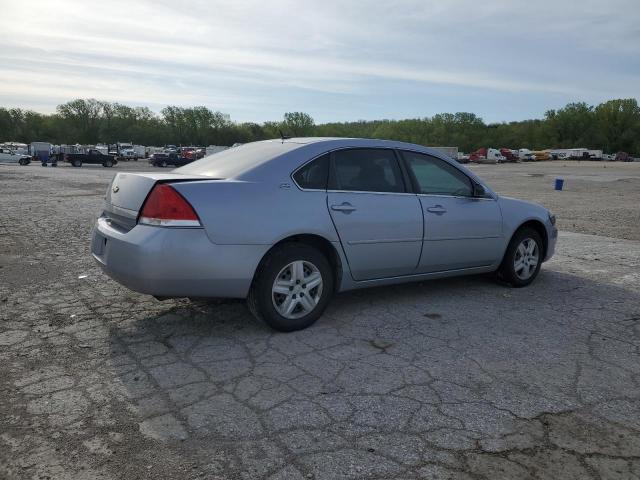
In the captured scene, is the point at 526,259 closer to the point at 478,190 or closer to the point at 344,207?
the point at 478,190

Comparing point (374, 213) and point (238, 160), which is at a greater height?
point (238, 160)

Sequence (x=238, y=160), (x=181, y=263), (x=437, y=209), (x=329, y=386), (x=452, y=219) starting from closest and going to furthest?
(x=329, y=386)
(x=181, y=263)
(x=238, y=160)
(x=437, y=209)
(x=452, y=219)

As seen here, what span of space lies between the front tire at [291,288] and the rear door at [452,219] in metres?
1.15

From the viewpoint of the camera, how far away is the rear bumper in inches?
148

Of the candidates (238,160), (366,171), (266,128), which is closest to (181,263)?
(238,160)

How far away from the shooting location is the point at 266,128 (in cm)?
14312

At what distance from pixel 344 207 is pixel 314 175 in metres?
0.36

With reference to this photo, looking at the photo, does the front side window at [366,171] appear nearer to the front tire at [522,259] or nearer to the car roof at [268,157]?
the car roof at [268,157]

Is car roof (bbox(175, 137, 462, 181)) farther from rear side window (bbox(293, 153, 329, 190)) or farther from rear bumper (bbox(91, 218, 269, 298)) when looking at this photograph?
rear bumper (bbox(91, 218, 269, 298))

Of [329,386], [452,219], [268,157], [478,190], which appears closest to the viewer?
[329,386]

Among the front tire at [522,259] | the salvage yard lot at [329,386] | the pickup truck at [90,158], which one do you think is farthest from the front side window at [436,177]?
the pickup truck at [90,158]

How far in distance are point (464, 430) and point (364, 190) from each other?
2.34 m

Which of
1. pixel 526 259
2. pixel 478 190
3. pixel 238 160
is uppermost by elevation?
pixel 238 160

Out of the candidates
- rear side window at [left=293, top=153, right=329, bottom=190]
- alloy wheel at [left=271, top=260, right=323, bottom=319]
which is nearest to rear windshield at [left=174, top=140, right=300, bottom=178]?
rear side window at [left=293, top=153, right=329, bottom=190]
